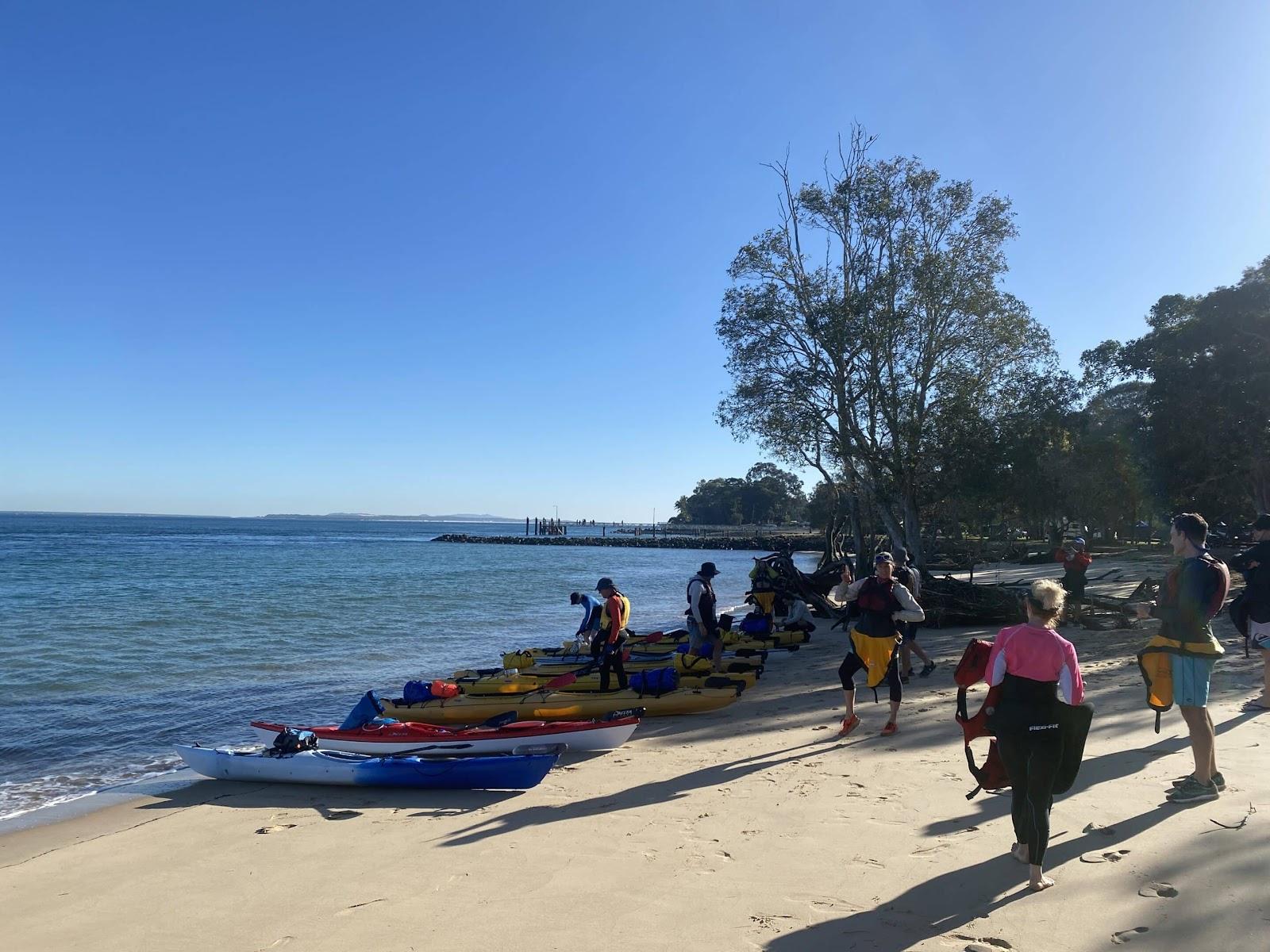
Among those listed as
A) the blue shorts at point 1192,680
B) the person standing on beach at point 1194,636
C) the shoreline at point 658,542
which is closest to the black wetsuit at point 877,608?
the person standing on beach at point 1194,636

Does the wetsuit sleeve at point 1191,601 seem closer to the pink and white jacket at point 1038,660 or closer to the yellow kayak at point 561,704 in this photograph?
the pink and white jacket at point 1038,660

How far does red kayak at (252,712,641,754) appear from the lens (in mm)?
8055

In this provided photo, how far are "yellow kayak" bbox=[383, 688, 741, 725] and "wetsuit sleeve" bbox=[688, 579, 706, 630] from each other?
177cm

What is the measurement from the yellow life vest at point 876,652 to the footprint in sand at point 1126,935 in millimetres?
3781

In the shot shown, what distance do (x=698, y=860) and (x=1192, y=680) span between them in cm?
343

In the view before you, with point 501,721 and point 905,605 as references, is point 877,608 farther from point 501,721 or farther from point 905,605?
point 501,721

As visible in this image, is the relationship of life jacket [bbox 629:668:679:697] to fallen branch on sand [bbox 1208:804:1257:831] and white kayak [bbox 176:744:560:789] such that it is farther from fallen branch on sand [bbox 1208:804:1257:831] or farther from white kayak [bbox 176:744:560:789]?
fallen branch on sand [bbox 1208:804:1257:831]

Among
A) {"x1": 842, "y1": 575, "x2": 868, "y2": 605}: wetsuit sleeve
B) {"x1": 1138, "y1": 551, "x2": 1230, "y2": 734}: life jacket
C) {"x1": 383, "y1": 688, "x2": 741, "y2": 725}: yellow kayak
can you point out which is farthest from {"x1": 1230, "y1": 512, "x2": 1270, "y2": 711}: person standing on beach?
{"x1": 383, "y1": 688, "x2": 741, "y2": 725}: yellow kayak

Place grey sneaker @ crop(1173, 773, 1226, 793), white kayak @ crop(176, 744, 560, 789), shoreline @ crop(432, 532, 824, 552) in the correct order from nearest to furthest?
1. grey sneaker @ crop(1173, 773, 1226, 793)
2. white kayak @ crop(176, 744, 560, 789)
3. shoreline @ crop(432, 532, 824, 552)

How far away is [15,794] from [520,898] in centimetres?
698

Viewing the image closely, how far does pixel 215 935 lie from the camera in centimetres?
451

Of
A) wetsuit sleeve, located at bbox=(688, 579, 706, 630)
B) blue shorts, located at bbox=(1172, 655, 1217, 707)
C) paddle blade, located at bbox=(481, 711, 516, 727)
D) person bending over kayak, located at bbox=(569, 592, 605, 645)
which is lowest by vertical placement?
paddle blade, located at bbox=(481, 711, 516, 727)

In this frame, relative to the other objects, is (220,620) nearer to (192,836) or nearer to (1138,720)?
(192,836)

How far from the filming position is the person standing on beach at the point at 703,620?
39.1 feet
